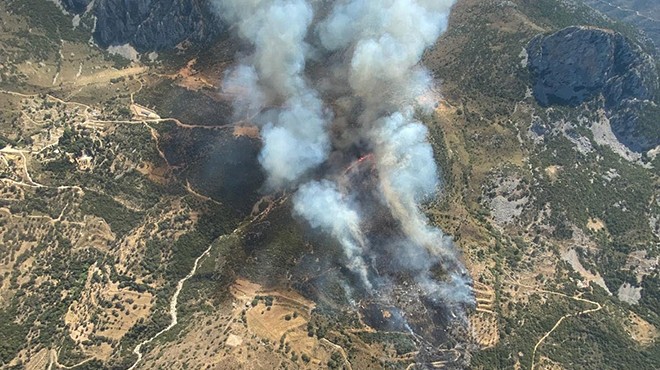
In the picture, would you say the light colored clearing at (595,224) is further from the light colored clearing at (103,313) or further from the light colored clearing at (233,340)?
the light colored clearing at (103,313)

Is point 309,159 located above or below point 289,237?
above

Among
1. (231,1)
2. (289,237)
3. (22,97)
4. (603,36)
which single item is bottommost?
(289,237)

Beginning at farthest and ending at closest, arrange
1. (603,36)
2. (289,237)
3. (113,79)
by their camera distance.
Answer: (113,79) → (603,36) → (289,237)

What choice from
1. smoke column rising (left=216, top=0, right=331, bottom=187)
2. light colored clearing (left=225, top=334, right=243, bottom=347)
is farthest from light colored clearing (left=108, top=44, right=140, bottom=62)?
light colored clearing (left=225, top=334, right=243, bottom=347)

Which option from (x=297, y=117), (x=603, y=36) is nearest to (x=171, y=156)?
(x=297, y=117)

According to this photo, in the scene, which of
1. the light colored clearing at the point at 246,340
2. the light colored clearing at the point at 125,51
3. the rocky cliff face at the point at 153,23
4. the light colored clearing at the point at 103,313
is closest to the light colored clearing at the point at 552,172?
the light colored clearing at the point at 246,340

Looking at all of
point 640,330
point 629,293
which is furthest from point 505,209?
point 640,330

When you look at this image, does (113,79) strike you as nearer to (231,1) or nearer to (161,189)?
(231,1)
